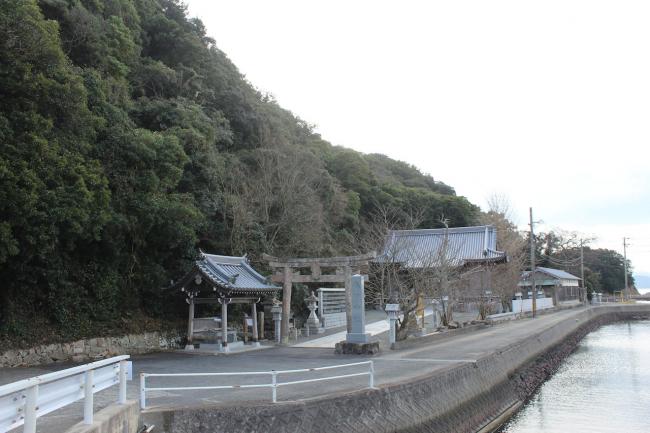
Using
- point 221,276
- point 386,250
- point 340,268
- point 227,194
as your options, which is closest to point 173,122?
point 227,194

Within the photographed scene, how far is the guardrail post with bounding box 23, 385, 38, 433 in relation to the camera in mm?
4750

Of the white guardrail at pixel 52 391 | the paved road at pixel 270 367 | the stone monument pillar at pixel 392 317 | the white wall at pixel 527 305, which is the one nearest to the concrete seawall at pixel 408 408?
the paved road at pixel 270 367

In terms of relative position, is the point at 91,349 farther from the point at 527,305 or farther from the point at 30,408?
the point at 527,305

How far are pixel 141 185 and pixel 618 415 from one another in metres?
16.3

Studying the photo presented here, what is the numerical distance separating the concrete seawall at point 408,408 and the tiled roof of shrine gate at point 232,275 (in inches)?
337

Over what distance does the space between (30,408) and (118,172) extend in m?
14.6

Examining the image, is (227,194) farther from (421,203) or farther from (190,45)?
(421,203)

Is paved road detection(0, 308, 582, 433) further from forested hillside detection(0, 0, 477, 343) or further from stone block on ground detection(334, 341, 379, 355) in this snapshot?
forested hillside detection(0, 0, 477, 343)

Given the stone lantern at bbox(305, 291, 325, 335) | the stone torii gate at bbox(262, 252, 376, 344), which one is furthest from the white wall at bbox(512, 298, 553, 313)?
the stone torii gate at bbox(262, 252, 376, 344)

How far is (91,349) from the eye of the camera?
56.5 ft

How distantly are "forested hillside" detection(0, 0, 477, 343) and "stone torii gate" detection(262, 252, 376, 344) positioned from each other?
378 cm

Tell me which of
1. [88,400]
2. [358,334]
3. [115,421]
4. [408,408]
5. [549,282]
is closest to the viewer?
[88,400]

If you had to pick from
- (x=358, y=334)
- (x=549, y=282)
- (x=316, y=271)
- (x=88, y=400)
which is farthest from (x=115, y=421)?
(x=549, y=282)

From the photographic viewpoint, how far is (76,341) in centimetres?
1689
